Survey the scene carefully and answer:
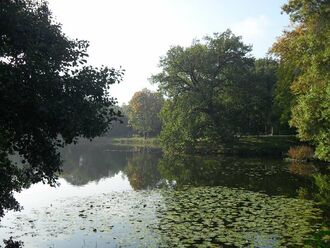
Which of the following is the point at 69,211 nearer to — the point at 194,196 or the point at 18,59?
the point at 194,196

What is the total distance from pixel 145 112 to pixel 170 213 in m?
101

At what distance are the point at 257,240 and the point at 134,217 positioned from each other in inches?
270

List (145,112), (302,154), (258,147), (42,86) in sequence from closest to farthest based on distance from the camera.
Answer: (42,86) < (302,154) < (258,147) < (145,112)

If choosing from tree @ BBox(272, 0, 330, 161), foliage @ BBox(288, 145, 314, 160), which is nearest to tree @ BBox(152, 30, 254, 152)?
foliage @ BBox(288, 145, 314, 160)

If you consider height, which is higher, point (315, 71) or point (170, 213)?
point (315, 71)

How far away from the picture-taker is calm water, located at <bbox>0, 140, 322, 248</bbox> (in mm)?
15891

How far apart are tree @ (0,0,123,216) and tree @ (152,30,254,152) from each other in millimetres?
49865

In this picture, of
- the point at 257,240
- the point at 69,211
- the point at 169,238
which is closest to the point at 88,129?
the point at 169,238

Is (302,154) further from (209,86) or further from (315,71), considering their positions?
(209,86)

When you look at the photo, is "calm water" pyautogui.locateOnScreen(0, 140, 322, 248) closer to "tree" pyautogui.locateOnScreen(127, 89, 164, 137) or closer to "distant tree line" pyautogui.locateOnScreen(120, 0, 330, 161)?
"distant tree line" pyautogui.locateOnScreen(120, 0, 330, 161)

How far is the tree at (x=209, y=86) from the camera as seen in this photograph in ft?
206

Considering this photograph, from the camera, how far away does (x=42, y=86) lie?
424 inches

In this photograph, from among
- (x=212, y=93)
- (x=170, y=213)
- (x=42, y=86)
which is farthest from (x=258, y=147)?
(x=42, y=86)

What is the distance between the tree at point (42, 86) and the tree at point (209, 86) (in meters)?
49.9
